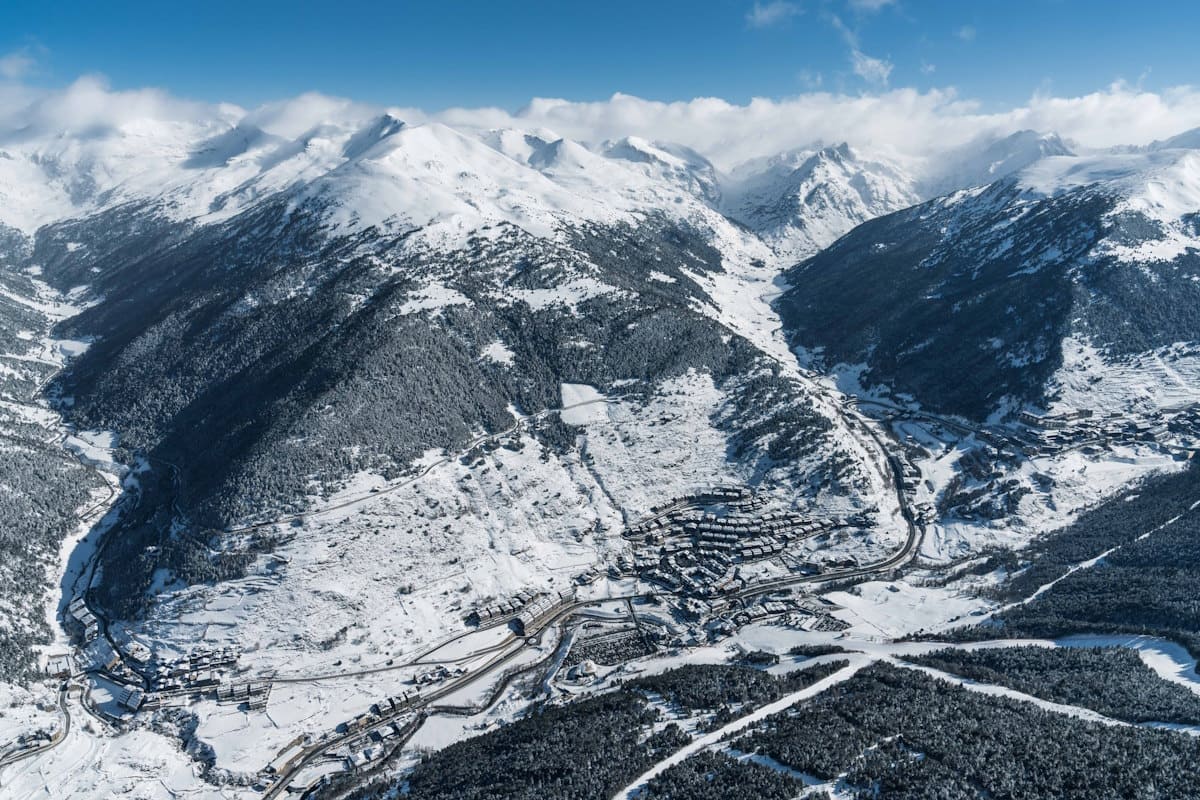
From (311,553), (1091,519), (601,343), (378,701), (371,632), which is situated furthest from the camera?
(601,343)

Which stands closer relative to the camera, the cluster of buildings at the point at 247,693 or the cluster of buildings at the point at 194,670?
the cluster of buildings at the point at 247,693

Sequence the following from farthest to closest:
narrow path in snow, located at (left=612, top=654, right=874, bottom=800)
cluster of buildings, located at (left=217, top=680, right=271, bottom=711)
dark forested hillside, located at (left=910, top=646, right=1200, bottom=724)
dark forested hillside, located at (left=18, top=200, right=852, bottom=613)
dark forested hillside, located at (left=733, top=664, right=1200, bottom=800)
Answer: dark forested hillside, located at (left=18, top=200, right=852, bottom=613) → cluster of buildings, located at (left=217, top=680, right=271, bottom=711) → dark forested hillside, located at (left=910, top=646, right=1200, bottom=724) → narrow path in snow, located at (left=612, top=654, right=874, bottom=800) → dark forested hillside, located at (left=733, top=664, right=1200, bottom=800)

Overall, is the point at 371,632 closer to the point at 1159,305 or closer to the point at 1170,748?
the point at 1170,748

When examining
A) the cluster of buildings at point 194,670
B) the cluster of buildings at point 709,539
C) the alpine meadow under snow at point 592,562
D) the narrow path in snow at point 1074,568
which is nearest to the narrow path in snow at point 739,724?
the alpine meadow under snow at point 592,562

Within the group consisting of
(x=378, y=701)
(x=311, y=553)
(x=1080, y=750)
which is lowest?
(x=378, y=701)

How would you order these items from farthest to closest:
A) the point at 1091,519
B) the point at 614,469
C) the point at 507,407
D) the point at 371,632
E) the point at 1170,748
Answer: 1. the point at 507,407
2. the point at 614,469
3. the point at 1091,519
4. the point at 371,632
5. the point at 1170,748

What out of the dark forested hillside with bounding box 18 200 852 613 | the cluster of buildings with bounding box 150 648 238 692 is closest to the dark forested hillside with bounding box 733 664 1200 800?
the dark forested hillside with bounding box 18 200 852 613

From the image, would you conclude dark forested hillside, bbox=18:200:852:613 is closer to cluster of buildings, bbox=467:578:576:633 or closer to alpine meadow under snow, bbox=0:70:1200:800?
alpine meadow under snow, bbox=0:70:1200:800

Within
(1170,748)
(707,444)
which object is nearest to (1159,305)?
(707,444)

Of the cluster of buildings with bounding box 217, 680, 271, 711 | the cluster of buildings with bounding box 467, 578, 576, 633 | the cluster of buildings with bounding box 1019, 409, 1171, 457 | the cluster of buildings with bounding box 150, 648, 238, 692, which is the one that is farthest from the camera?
the cluster of buildings with bounding box 1019, 409, 1171, 457

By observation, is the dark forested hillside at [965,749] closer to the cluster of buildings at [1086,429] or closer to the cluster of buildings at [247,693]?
the cluster of buildings at [247,693]

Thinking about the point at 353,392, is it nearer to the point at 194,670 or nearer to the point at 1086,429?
the point at 194,670
